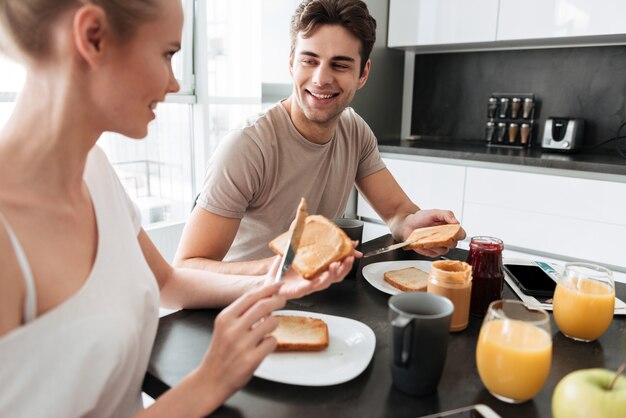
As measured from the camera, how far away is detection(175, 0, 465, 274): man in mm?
1416

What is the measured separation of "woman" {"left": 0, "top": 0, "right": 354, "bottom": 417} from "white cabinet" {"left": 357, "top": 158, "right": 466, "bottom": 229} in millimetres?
2061

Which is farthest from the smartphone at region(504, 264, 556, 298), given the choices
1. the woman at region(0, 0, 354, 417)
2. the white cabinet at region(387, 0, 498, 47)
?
the white cabinet at region(387, 0, 498, 47)

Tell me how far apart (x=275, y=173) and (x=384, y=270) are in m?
0.54

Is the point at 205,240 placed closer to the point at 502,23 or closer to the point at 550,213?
the point at 550,213

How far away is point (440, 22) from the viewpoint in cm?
296

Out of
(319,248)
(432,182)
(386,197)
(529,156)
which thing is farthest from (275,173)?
(529,156)

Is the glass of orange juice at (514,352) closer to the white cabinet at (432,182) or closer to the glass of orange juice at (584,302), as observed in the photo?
the glass of orange juice at (584,302)

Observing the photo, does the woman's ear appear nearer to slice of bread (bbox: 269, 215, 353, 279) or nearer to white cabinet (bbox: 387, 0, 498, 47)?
slice of bread (bbox: 269, 215, 353, 279)

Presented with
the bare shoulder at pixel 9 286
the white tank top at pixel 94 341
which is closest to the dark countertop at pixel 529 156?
the white tank top at pixel 94 341

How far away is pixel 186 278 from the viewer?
3.45 ft

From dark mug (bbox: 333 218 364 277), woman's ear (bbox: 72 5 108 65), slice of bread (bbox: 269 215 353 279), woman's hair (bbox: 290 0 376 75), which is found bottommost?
dark mug (bbox: 333 218 364 277)

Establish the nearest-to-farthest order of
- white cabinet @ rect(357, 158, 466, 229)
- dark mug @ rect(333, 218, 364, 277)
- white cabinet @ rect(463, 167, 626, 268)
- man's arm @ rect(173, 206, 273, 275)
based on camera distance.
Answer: dark mug @ rect(333, 218, 364, 277) < man's arm @ rect(173, 206, 273, 275) < white cabinet @ rect(463, 167, 626, 268) < white cabinet @ rect(357, 158, 466, 229)

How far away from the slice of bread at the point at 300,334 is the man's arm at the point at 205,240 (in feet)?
1.30

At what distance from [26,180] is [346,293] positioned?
0.64m
